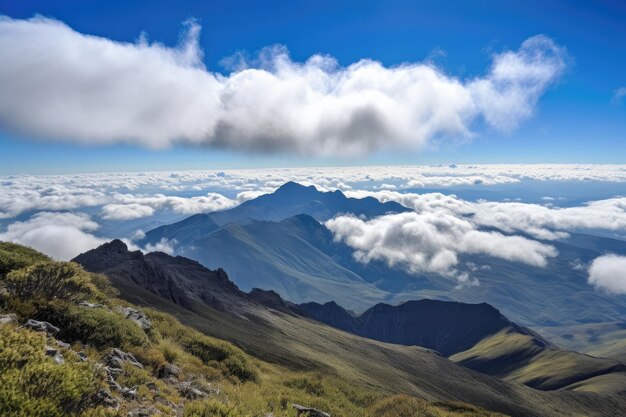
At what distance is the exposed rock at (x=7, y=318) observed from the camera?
15.7 metres

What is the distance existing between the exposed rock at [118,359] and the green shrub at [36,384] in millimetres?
4374

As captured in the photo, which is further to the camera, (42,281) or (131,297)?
(131,297)

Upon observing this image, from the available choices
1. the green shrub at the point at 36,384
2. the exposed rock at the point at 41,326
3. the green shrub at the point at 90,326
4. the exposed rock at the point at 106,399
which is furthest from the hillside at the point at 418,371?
the green shrub at the point at 36,384

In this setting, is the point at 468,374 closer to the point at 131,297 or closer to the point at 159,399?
the point at 131,297

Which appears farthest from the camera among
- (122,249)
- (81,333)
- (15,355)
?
(122,249)

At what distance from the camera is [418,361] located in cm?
17825

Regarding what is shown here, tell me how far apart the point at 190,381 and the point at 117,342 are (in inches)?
173

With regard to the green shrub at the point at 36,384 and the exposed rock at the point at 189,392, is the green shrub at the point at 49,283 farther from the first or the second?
the green shrub at the point at 36,384

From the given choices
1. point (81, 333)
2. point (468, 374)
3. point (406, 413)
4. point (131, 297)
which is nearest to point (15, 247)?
point (81, 333)

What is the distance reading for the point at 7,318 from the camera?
16109mm

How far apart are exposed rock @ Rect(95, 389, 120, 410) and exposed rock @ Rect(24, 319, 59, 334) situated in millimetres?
5809

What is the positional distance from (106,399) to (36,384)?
252 centimetres

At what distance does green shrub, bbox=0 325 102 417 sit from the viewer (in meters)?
8.72

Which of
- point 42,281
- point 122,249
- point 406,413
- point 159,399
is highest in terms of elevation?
point 42,281
